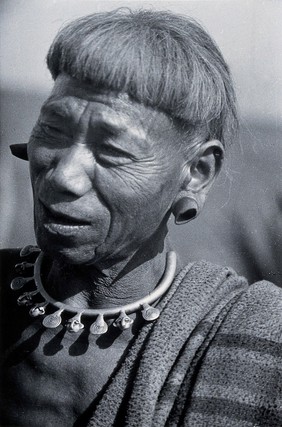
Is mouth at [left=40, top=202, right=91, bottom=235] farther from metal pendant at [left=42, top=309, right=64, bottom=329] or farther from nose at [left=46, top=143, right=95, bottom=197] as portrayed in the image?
metal pendant at [left=42, top=309, right=64, bottom=329]

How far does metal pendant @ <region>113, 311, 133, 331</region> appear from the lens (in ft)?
6.55

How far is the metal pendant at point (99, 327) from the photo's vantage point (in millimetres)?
2004

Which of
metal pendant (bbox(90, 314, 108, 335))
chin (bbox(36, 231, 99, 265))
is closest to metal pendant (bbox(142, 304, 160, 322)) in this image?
metal pendant (bbox(90, 314, 108, 335))

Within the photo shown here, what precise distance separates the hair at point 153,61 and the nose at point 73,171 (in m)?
0.19

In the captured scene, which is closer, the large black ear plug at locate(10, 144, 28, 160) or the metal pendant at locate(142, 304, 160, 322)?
the metal pendant at locate(142, 304, 160, 322)

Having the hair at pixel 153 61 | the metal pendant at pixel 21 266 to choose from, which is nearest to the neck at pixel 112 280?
the metal pendant at pixel 21 266

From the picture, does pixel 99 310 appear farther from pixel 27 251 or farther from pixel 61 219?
pixel 27 251

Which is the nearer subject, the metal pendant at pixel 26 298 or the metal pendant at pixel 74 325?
the metal pendant at pixel 74 325

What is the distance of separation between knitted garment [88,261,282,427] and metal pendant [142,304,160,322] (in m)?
0.02

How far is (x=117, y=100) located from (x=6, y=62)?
1.57 metres

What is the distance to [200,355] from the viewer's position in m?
1.88

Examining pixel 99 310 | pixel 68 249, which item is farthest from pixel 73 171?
pixel 99 310

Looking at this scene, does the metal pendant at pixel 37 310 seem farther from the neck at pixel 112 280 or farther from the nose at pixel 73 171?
the nose at pixel 73 171

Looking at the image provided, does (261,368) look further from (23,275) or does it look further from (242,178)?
(242,178)
